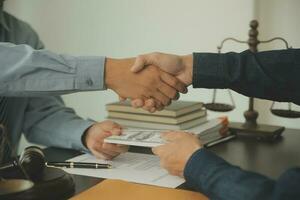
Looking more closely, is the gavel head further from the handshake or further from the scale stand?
the scale stand

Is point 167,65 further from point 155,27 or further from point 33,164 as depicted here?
point 155,27

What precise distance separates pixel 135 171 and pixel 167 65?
38 centimetres

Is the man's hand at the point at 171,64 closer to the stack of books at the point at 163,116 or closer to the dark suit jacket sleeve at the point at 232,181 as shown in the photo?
the stack of books at the point at 163,116

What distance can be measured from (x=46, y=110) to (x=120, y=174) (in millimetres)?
530

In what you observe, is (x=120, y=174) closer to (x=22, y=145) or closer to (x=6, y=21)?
(x=6, y=21)

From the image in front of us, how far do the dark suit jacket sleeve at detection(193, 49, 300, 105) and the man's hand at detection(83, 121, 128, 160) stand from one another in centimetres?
28

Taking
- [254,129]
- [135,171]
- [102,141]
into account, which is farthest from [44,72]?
[254,129]

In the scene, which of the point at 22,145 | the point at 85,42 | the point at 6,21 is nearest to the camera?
the point at 6,21

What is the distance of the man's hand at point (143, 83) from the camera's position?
1.26m

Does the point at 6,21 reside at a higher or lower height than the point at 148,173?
higher

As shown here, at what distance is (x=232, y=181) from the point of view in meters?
0.78

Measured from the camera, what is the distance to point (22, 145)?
269 cm

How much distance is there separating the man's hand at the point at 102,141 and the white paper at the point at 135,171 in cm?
2

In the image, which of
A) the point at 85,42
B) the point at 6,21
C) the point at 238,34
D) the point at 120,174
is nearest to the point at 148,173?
the point at 120,174
